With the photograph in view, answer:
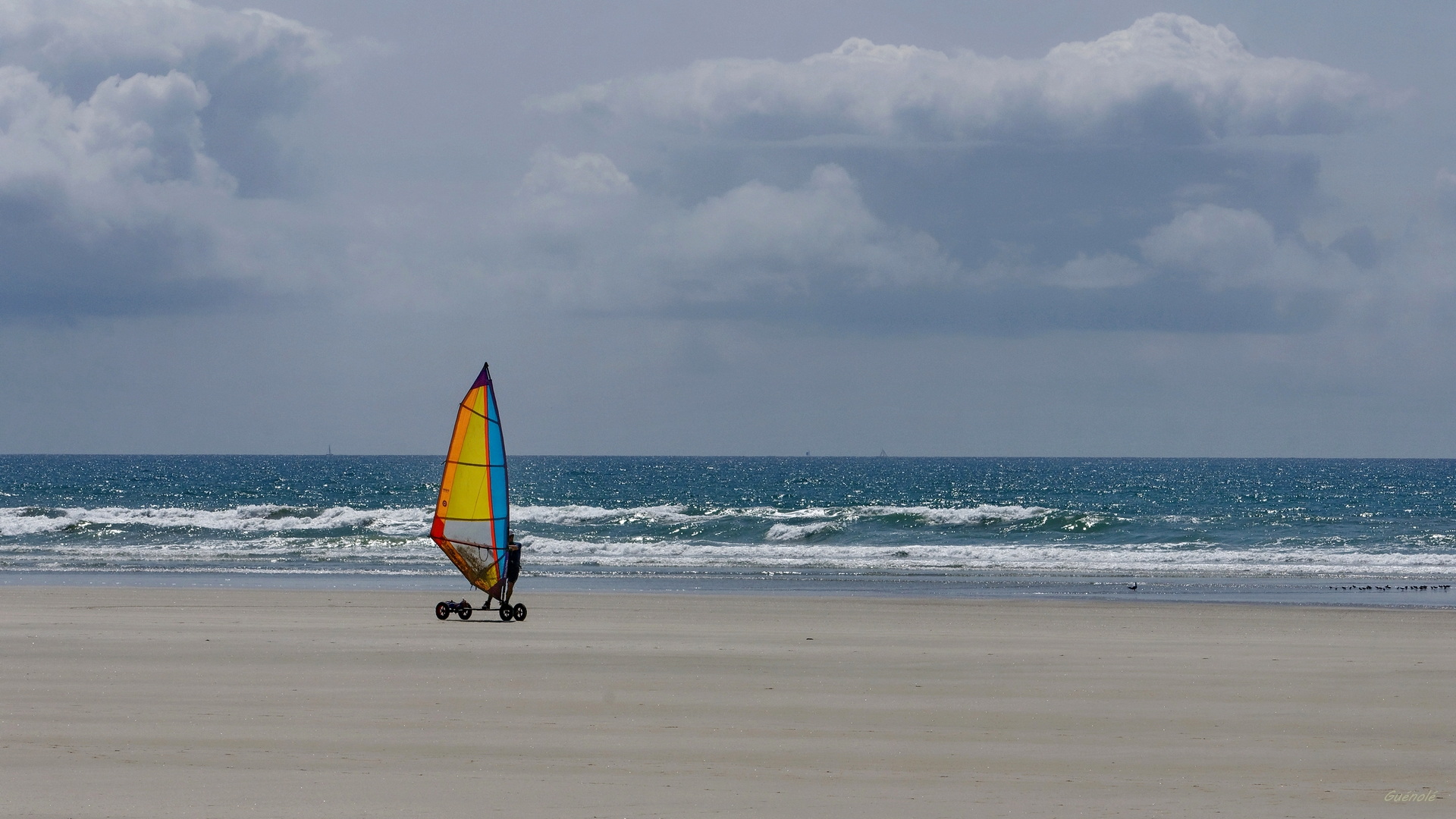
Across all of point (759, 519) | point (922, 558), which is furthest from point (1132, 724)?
point (759, 519)

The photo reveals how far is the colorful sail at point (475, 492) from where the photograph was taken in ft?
58.2

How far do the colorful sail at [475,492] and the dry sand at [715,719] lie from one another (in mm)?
1456

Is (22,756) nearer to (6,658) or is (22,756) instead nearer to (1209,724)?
(6,658)

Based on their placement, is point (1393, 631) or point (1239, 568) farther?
point (1239, 568)

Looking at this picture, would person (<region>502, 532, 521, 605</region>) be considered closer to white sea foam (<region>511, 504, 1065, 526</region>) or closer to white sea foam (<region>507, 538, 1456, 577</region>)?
white sea foam (<region>507, 538, 1456, 577</region>)

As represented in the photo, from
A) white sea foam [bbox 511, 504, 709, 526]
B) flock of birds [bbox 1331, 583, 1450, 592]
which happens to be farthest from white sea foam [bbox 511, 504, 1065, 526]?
flock of birds [bbox 1331, 583, 1450, 592]

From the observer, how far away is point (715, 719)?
9.52 meters

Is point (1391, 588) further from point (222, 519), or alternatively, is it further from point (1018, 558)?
point (222, 519)

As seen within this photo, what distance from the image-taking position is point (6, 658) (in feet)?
41.2

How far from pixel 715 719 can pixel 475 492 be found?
9150 mm

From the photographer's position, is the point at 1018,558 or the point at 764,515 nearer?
the point at 1018,558

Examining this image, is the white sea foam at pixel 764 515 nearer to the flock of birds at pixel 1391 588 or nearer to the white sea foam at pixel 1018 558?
the white sea foam at pixel 1018 558

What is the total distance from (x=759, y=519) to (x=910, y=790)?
39.0 m

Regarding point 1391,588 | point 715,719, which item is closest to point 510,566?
point 715,719
